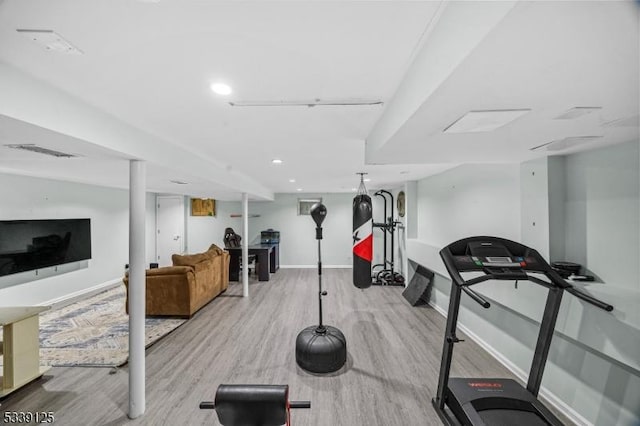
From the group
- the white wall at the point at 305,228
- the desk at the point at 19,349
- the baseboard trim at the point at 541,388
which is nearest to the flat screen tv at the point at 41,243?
the desk at the point at 19,349

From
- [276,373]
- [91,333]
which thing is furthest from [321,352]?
[91,333]

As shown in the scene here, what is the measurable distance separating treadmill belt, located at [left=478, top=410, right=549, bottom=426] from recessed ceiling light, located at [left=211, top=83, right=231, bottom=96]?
2.81m

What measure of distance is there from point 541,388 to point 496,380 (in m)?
0.69

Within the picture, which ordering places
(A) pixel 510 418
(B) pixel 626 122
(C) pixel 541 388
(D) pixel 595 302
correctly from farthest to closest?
(C) pixel 541 388
(A) pixel 510 418
(D) pixel 595 302
(B) pixel 626 122

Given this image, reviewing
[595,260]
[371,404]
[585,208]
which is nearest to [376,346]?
[371,404]

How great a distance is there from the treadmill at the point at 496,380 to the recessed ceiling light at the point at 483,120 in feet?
3.31

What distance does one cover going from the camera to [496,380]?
2119 mm

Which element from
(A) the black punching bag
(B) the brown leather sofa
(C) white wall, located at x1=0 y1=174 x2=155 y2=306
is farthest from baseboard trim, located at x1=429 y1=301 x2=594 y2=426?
(C) white wall, located at x1=0 y1=174 x2=155 y2=306

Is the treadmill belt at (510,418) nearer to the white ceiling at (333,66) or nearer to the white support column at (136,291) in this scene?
the white ceiling at (333,66)

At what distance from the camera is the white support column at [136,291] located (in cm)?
208

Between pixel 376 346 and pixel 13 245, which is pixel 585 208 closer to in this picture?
pixel 376 346

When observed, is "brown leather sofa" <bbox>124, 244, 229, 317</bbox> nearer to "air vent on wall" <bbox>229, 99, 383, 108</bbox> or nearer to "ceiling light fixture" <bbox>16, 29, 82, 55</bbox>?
"air vent on wall" <bbox>229, 99, 383, 108</bbox>

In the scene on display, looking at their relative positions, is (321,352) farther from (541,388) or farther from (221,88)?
(221,88)

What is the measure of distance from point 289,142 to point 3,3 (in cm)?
187
